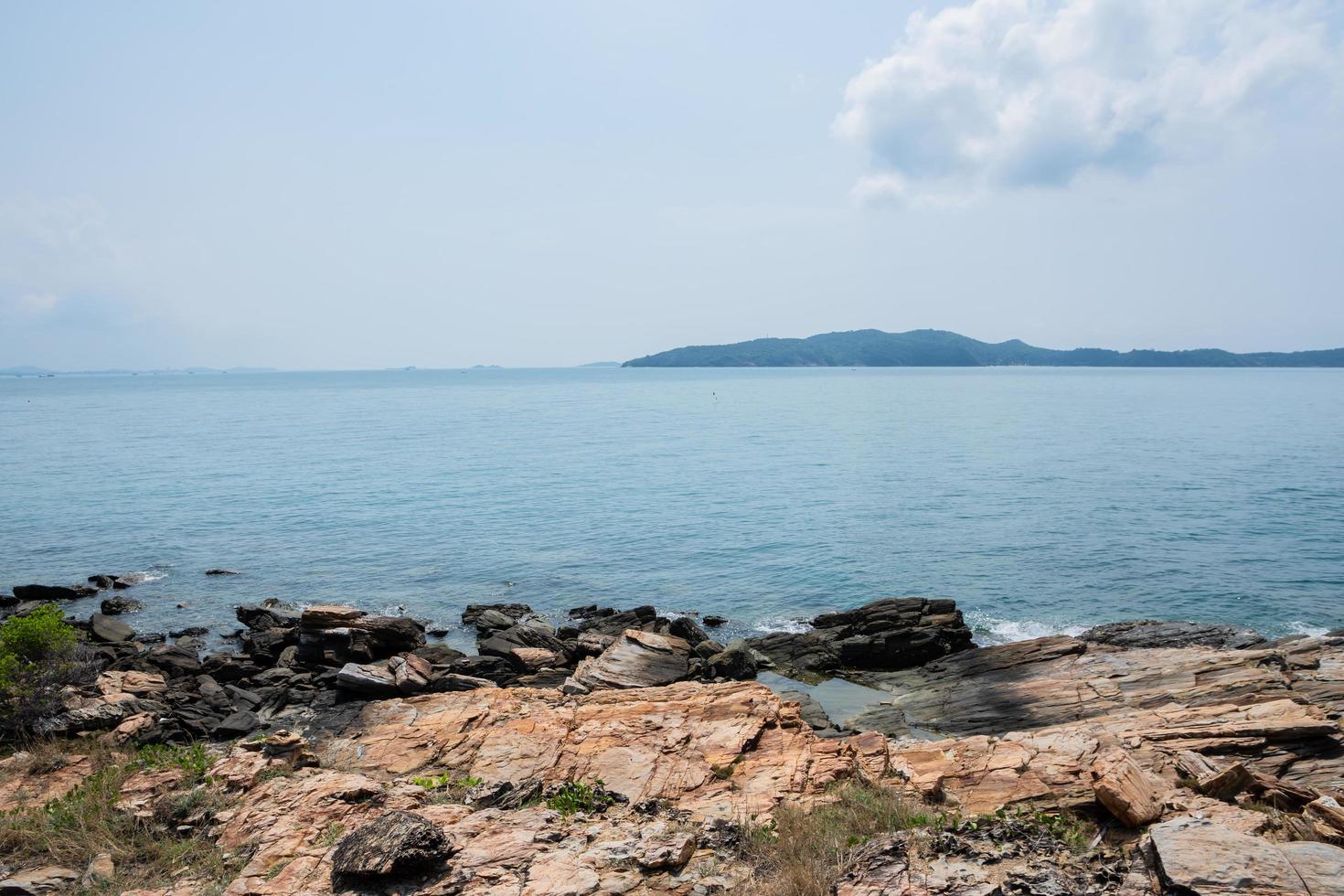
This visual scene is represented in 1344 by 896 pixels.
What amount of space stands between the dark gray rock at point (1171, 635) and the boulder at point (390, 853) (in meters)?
22.8

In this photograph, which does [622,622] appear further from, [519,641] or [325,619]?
[325,619]

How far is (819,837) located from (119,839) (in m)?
11.2

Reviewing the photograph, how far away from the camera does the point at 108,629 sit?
28.3 metres

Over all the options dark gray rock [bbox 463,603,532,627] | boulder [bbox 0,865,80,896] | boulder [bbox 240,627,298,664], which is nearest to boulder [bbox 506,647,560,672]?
dark gray rock [bbox 463,603,532,627]

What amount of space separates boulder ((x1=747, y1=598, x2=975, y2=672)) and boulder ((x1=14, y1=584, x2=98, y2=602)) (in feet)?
98.0

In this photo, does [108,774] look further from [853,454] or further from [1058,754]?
[853,454]

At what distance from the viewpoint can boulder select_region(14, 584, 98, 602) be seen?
33.2 m

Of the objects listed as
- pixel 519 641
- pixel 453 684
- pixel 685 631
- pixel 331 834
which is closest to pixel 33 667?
pixel 453 684

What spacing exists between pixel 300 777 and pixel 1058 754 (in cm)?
1413

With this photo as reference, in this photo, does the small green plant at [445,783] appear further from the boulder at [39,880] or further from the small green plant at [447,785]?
the boulder at [39,880]

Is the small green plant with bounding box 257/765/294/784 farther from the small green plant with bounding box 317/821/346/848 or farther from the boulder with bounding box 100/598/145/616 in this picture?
the boulder with bounding box 100/598/145/616

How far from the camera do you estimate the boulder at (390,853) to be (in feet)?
33.0

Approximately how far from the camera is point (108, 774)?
1485 cm

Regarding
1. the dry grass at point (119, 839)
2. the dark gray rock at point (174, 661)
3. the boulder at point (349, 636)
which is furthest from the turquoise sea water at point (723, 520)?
the dry grass at point (119, 839)
